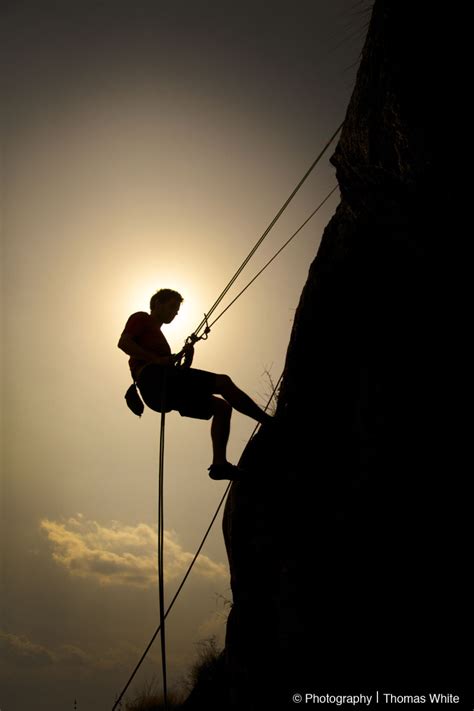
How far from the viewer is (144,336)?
626cm

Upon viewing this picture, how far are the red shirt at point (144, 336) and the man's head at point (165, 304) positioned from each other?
17cm

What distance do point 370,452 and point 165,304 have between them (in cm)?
273

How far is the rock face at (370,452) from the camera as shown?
183 inches

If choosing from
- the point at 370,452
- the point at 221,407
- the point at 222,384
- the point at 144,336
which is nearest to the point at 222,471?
the point at 221,407

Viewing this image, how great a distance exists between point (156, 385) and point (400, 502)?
8.56ft

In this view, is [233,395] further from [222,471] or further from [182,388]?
[222,471]

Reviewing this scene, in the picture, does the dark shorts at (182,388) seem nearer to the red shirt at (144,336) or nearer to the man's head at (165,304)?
the red shirt at (144,336)

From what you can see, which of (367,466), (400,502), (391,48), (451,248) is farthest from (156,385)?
(391,48)

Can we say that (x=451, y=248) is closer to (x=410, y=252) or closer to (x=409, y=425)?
(x=410, y=252)

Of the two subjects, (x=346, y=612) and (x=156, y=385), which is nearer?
(x=346, y=612)

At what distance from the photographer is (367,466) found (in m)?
5.60

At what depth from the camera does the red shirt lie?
6.18m

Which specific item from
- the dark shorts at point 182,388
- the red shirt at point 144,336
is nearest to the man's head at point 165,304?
the red shirt at point 144,336

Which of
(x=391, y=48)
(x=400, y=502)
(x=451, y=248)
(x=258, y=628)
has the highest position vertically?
(x=391, y=48)
